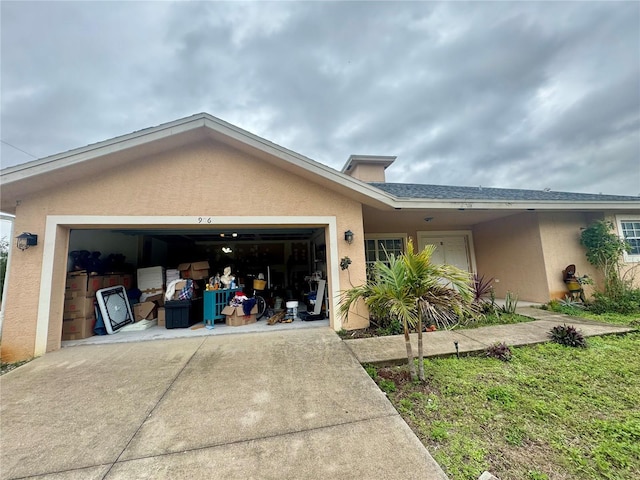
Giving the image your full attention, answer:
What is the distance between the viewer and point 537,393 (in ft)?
9.20

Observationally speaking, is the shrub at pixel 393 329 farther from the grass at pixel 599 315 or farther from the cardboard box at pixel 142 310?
the cardboard box at pixel 142 310

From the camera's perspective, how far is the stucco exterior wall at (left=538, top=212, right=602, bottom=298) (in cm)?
705

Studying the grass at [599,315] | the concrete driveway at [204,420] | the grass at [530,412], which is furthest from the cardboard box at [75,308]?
the grass at [599,315]

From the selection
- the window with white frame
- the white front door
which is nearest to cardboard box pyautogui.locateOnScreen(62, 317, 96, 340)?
the white front door

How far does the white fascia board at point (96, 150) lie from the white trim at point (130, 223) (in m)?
0.83

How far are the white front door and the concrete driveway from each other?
6.70 m

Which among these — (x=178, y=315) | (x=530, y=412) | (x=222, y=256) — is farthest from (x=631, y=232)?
(x=222, y=256)

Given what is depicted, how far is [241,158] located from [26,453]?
15.8ft

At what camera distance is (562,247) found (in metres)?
7.23

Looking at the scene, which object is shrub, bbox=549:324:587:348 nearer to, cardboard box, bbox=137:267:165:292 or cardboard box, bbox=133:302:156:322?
cardboard box, bbox=133:302:156:322

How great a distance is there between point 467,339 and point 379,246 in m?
4.86

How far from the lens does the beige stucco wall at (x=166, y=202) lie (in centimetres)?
417

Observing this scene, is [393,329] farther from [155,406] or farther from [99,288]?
[99,288]

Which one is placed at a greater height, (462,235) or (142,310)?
(462,235)
